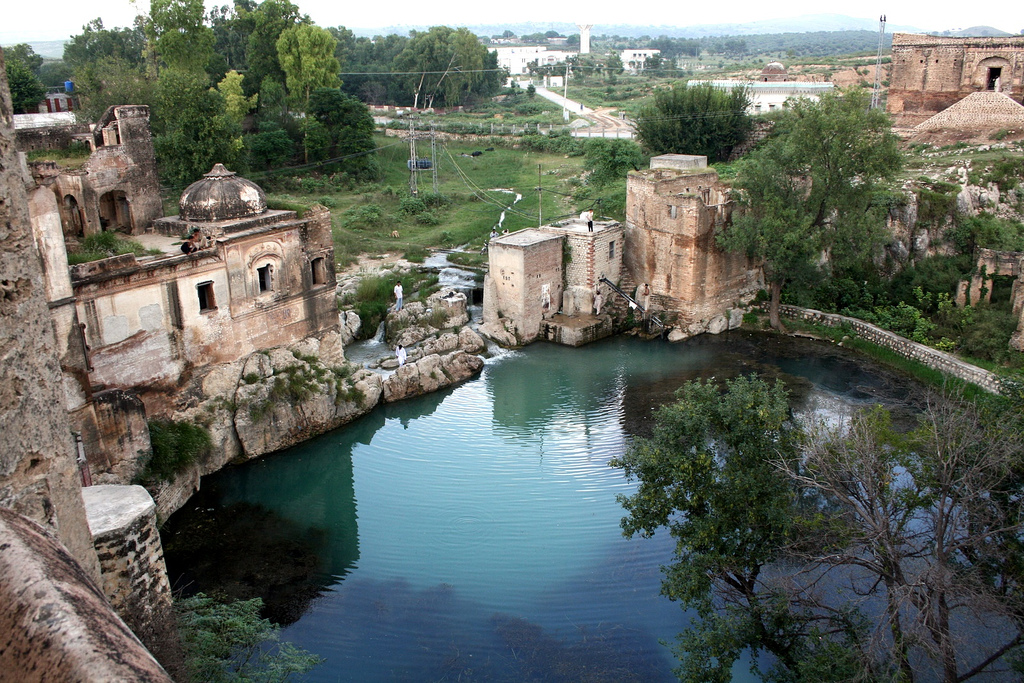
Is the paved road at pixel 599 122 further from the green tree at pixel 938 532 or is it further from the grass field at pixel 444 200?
the green tree at pixel 938 532

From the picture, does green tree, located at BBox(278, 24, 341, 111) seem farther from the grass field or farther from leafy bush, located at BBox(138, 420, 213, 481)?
leafy bush, located at BBox(138, 420, 213, 481)

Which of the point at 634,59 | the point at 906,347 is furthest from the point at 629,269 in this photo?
the point at 634,59

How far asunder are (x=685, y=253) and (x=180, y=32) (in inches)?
916

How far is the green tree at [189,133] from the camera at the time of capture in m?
26.6

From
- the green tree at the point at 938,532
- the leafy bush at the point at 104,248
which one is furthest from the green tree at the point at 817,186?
the leafy bush at the point at 104,248

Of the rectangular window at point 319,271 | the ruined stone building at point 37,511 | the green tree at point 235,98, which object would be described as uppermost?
the green tree at point 235,98

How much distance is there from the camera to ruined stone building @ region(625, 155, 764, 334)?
20.1m

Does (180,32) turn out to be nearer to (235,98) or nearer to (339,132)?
(235,98)

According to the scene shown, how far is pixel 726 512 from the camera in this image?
27.5ft

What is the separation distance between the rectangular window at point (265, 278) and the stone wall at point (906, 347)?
1232 cm

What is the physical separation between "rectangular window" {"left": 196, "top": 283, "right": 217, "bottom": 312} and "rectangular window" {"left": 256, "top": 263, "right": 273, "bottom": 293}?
3.47 feet

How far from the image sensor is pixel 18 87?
28.1m

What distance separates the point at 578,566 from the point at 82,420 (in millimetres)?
7041

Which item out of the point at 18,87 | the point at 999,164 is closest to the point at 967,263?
the point at 999,164
